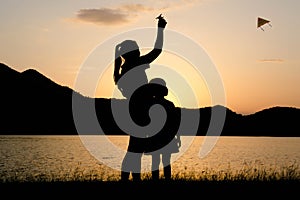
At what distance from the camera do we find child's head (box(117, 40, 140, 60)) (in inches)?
440

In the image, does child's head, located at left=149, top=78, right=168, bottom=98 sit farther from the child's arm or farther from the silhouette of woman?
the child's arm

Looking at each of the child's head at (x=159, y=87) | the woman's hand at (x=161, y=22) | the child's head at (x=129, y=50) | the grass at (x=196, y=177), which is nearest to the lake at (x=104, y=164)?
the grass at (x=196, y=177)

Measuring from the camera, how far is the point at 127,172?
11.6 metres

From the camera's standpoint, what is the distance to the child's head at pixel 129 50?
1118 cm

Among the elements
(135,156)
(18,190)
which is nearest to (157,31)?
(135,156)

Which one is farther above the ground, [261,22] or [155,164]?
[261,22]

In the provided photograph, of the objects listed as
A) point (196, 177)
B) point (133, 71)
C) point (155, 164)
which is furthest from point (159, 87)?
point (196, 177)

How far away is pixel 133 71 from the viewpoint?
1129cm

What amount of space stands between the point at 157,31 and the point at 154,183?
355 cm

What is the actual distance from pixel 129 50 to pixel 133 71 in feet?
1.64

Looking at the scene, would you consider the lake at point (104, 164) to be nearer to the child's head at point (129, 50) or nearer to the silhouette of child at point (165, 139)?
the silhouette of child at point (165, 139)

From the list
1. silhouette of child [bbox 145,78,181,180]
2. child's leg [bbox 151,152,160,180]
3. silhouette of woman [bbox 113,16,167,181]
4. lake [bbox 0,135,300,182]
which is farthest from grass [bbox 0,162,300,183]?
silhouette of woman [bbox 113,16,167,181]

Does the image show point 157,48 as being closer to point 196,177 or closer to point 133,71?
point 133,71

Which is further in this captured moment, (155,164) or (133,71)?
(155,164)
